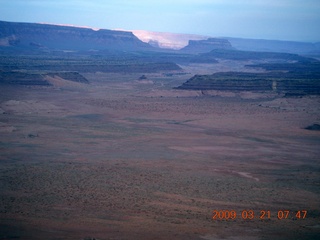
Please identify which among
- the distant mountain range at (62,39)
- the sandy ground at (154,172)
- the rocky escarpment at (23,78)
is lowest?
the sandy ground at (154,172)

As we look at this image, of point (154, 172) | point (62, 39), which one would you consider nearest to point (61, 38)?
point (62, 39)

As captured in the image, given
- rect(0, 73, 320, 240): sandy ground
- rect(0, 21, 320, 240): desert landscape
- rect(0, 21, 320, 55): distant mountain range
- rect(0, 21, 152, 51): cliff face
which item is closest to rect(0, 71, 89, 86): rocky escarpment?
rect(0, 21, 320, 240): desert landscape

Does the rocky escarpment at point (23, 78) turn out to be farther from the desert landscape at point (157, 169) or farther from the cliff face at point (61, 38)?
the cliff face at point (61, 38)

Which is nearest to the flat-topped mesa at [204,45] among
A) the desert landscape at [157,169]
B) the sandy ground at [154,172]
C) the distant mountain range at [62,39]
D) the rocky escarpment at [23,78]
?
the distant mountain range at [62,39]

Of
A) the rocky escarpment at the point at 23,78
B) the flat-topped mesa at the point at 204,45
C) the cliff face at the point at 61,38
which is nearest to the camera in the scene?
the rocky escarpment at the point at 23,78

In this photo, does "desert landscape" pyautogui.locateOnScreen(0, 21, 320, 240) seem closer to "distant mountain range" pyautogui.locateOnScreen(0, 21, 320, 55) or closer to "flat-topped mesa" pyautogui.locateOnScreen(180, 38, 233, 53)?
"distant mountain range" pyautogui.locateOnScreen(0, 21, 320, 55)

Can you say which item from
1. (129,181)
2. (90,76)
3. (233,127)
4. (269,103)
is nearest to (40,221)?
Result: (129,181)

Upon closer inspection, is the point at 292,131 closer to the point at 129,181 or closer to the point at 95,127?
the point at 95,127

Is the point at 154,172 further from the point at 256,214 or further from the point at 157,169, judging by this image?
the point at 256,214
